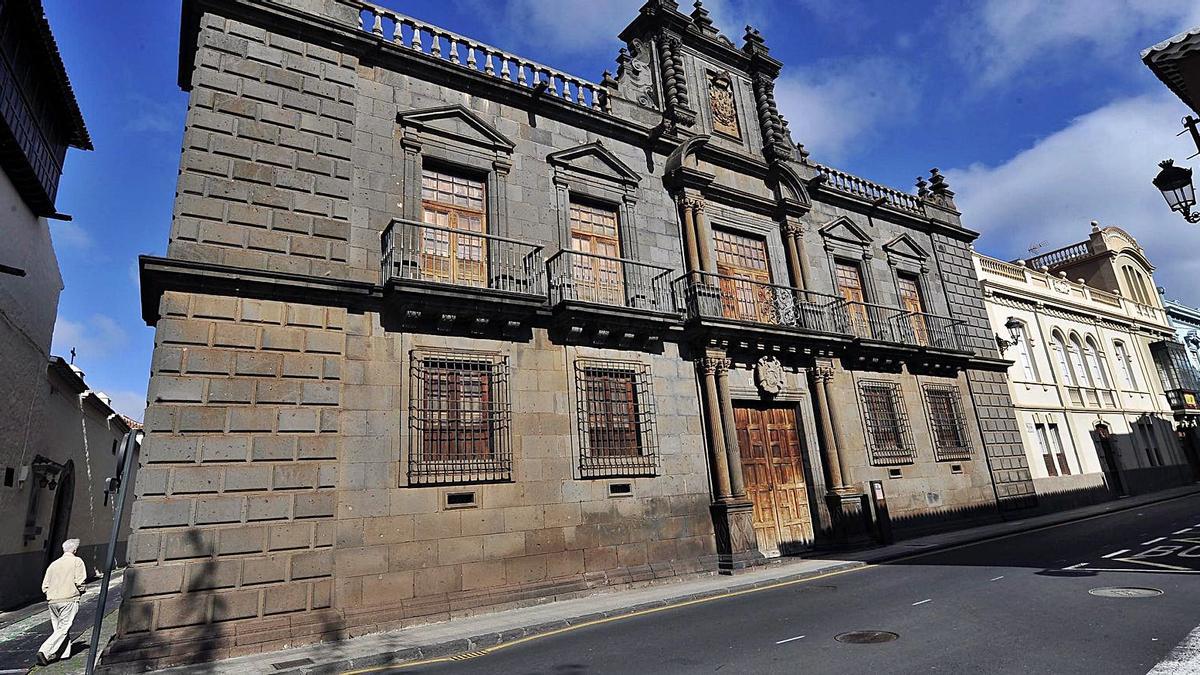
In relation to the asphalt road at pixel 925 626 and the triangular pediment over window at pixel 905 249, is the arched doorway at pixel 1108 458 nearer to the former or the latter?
the triangular pediment over window at pixel 905 249

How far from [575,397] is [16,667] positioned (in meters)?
8.64

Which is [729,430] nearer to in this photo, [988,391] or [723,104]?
[723,104]

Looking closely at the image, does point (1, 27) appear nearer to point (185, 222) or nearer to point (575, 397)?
point (185, 222)

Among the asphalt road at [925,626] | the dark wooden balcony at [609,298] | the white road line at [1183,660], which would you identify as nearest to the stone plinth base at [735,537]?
the asphalt road at [925,626]

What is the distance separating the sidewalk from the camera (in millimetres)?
7387

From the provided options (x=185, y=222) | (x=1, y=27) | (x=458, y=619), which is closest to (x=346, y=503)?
(x=458, y=619)

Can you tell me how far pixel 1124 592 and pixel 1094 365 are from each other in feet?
82.2

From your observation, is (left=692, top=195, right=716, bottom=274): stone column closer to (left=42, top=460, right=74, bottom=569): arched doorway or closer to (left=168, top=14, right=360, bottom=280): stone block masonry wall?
(left=168, top=14, right=360, bottom=280): stone block masonry wall

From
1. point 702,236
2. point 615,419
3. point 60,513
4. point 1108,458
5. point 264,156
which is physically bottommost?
point 1108,458

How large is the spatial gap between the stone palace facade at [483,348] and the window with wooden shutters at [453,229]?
0.06m

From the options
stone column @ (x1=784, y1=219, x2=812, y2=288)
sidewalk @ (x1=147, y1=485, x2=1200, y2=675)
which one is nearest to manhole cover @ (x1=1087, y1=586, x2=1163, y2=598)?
sidewalk @ (x1=147, y1=485, x2=1200, y2=675)

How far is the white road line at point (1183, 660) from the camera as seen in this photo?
16.3 ft

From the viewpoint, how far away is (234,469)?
8.55 meters

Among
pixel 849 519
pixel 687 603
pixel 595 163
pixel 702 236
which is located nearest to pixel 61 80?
pixel 595 163
